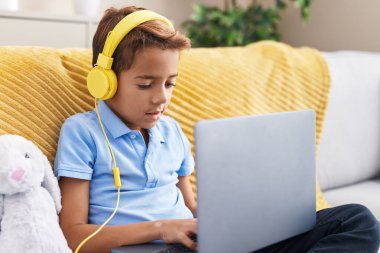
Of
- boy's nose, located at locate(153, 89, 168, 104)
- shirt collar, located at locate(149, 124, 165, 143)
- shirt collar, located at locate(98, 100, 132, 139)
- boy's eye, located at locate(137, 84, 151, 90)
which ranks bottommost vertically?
shirt collar, located at locate(149, 124, 165, 143)

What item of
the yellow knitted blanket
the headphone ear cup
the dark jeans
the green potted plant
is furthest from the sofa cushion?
the green potted plant

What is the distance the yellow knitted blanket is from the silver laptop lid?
430 mm

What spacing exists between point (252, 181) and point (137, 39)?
39 centimetres

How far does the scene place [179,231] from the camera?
99cm

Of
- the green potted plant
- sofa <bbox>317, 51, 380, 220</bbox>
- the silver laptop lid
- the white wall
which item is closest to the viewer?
the silver laptop lid

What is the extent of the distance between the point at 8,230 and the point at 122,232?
215 mm

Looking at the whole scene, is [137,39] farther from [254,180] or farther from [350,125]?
[350,125]

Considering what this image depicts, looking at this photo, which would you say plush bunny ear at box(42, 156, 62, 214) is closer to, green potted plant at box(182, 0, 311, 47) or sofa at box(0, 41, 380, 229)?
sofa at box(0, 41, 380, 229)

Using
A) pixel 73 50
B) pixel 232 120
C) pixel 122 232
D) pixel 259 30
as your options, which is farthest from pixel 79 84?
pixel 259 30

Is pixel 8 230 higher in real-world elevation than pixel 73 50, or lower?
lower

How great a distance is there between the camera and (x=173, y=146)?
1.29m

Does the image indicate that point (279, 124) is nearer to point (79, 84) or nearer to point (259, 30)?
point (79, 84)

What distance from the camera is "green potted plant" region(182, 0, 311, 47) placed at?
9.64ft

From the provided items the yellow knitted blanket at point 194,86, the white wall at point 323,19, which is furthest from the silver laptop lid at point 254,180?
the white wall at point 323,19
